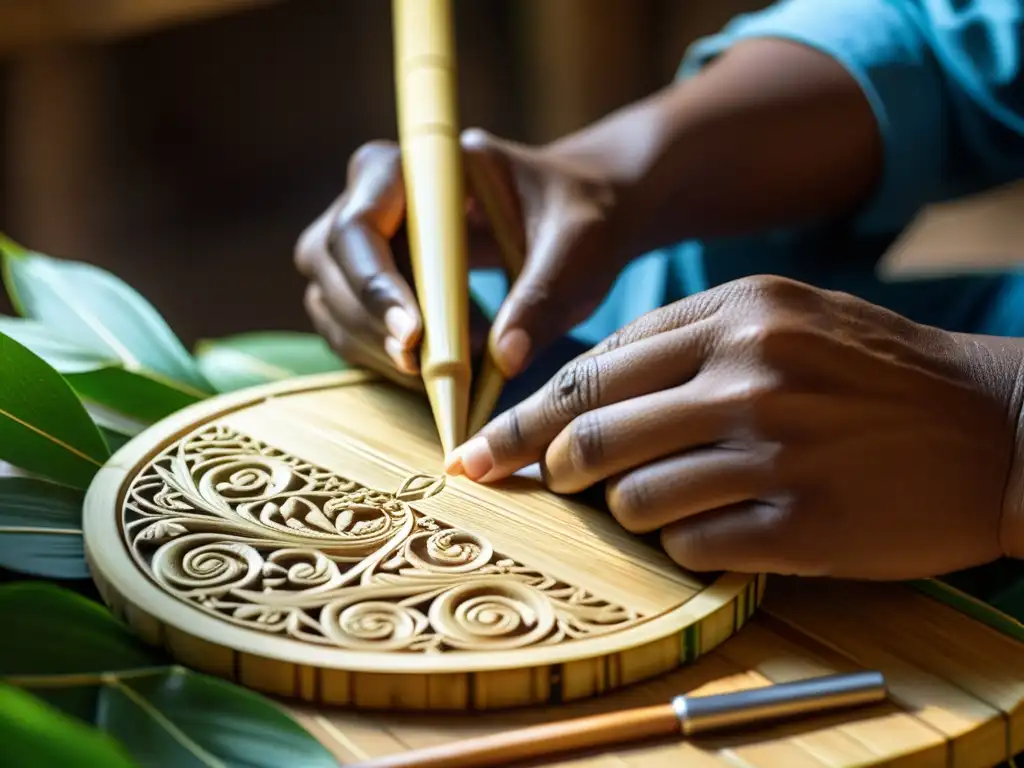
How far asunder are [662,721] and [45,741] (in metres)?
0.24

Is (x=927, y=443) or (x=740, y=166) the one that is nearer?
(x=927, y=443)

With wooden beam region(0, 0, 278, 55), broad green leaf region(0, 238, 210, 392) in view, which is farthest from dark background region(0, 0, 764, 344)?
broad green leaf region(0, 238, 210, 392)

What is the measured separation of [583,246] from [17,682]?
0.47 metres

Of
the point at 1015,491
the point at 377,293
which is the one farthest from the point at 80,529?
the point at 1015,491

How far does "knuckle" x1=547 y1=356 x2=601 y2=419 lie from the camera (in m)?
0.58

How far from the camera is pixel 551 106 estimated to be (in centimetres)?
222

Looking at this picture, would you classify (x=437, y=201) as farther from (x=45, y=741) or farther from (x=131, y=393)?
(x=45, y=741)

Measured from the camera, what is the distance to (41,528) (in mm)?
572

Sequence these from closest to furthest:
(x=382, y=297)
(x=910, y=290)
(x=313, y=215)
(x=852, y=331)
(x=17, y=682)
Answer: (x=17, y=682)
(x=852, y=331)
(x=382, y=297)
(x=910, y=290)
(x=313, y=215)

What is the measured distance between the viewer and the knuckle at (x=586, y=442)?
565mm

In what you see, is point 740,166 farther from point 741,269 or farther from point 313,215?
point 313,215

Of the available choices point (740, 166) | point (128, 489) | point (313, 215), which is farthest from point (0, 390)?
point (313, 215)

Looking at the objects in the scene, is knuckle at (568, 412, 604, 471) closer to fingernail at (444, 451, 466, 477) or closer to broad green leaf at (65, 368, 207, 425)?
fingernail at (444, 451, 466, 477)

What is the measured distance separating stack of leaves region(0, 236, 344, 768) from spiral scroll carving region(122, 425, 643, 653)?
38mm
